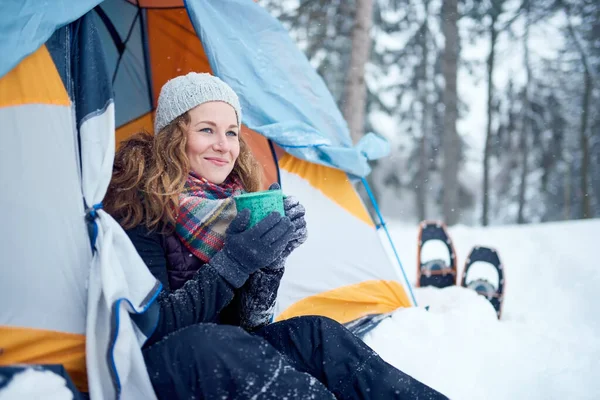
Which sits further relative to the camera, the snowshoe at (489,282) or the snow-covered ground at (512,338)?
the snowshoe at (489,282)

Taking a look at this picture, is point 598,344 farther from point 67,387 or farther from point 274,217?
point 67,387

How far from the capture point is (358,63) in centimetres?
522

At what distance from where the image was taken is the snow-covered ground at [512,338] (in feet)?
6.55

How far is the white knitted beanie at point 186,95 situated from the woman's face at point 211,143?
3 centimetres

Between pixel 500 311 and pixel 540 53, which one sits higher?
pixel 540 53

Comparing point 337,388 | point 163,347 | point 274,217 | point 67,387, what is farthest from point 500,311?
point 67,387

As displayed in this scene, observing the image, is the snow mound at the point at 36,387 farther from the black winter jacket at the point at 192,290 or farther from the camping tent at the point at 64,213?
the black winter jacket at the point at 192,290

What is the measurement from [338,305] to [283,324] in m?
0.96

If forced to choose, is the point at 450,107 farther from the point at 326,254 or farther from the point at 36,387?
the point at 36,387

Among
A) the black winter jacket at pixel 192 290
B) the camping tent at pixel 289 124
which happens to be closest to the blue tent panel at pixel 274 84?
the camping tent at pixel 289 124

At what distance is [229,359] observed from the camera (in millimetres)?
1288

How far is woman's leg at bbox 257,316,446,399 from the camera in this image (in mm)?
1560

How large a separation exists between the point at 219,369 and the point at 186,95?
3.43 feet

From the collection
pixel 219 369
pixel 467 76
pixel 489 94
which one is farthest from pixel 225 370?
pixel 467 76
